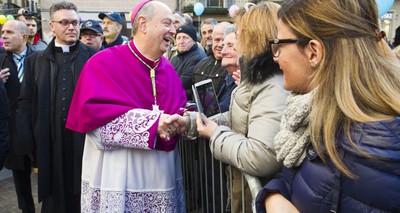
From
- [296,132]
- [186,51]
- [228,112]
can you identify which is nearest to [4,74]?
[186,51]

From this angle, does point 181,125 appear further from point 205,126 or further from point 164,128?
point 205,126

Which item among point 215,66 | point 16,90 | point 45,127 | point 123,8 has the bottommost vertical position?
point 45,127

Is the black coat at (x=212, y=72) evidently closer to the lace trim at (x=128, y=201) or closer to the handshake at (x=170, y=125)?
the handshake at (x=170, y=125)

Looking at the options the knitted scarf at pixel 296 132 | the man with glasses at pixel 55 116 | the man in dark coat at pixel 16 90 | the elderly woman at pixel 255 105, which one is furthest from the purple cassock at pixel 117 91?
the man in dark coat at pixel 16 90

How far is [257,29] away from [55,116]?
230 centimetres

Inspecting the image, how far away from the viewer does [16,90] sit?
4461 mm

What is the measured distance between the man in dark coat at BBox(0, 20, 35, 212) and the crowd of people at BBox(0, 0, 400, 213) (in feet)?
0.05

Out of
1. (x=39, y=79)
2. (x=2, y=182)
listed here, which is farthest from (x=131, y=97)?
(x=2, y=182)

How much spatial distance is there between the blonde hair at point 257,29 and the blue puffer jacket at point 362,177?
72 centimetres

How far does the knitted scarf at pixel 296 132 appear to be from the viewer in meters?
1.17

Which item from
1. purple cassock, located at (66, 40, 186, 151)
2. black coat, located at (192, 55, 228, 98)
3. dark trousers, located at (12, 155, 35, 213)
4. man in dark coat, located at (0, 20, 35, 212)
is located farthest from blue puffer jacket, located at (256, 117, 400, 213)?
dark trousers, located at (12, 155, 35, 213)

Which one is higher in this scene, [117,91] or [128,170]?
[117,91]

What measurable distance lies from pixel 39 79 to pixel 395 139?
311 cm

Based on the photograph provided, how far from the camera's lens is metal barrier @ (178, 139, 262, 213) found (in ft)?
7.05
